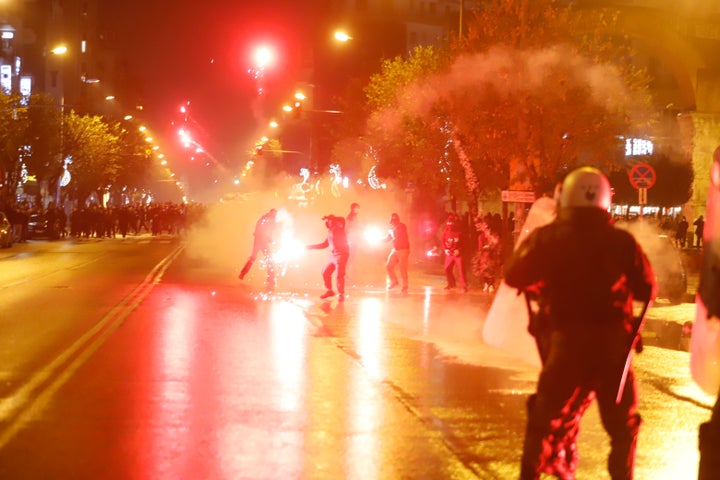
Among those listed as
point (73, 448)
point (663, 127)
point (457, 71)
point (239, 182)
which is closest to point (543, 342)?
point (73, 448)

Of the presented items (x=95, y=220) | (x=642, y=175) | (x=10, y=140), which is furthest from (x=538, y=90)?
(x=95, y=220)

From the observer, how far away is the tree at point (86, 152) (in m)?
63.2

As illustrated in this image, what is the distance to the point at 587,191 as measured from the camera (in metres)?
5.43

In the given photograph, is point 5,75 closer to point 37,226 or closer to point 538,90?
point 37,226

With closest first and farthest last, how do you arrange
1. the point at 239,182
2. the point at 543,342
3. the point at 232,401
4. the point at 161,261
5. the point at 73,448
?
the point at 543,342, the point at 73,448, the point at 232,401, the point at 161,261, the point at 239,182

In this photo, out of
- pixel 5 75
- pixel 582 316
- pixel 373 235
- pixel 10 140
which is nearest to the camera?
pixel 582 316

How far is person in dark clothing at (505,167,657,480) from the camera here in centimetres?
536

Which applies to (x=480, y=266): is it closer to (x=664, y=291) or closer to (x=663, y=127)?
(x=664, y=291)

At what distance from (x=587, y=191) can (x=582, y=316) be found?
25.0 inches

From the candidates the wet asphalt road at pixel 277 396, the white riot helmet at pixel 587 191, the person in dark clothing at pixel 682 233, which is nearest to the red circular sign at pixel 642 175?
the wet asphalt road at pixel 277 396

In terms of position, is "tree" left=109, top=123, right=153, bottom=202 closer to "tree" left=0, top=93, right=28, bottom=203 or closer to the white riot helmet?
"tree" left=0, top=93, right=28, bottom=203

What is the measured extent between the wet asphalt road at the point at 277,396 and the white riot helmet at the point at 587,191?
2111 mm

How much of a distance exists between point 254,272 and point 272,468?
22.9m

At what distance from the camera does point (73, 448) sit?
24.0ft
